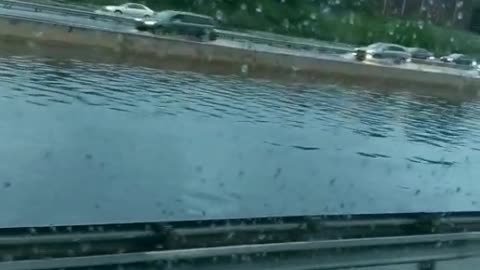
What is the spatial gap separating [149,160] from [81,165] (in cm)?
71

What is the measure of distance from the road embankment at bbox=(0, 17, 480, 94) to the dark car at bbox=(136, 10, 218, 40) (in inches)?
27.3

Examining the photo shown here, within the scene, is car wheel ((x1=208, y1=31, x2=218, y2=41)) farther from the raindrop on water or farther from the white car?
the white car

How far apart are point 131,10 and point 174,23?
1.41m

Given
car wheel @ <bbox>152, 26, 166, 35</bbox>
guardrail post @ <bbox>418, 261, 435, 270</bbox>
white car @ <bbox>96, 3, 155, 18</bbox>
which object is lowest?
car wheel @ <bbox>152, 26, 166, 35</bbox>

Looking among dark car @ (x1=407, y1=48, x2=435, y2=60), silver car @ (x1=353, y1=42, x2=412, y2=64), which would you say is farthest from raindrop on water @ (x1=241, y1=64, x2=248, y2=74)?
dark car @ (x1=407, y1=48, x2=435, y2=60)

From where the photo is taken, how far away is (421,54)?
504 inches

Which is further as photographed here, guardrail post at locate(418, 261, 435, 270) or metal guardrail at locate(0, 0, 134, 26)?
metal guardrail at locate(0, 0, 134, 26)

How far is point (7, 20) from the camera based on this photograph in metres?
11.8

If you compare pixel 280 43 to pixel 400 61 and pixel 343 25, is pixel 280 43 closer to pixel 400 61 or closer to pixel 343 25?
pixel 343 25

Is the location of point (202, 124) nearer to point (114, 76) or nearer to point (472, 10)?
point (114, 76)

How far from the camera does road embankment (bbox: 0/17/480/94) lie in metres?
11.9

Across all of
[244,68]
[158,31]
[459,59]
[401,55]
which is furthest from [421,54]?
[158,31]

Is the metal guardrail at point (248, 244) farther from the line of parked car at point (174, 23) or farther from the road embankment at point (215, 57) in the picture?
the line of parked car at point (174, 23)

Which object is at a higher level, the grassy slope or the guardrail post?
the grassy slope
